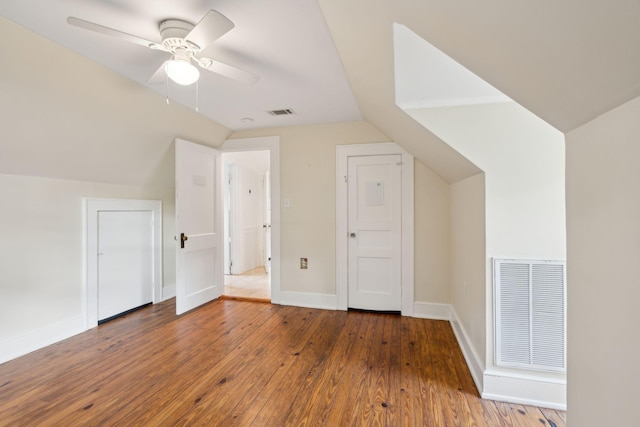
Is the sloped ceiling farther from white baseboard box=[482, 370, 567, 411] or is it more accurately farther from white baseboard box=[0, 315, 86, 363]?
white baseboard box=[0, 315, 86, 363]

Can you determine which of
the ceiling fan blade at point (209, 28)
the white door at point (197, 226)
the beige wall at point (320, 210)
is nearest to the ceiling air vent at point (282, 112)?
the beige wall at point (320, 210)

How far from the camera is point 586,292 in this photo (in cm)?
86

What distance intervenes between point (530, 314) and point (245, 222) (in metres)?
4.77

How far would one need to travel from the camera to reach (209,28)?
137 centimetres

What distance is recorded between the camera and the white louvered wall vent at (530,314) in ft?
5.71

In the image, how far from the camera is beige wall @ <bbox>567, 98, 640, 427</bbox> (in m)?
0.68

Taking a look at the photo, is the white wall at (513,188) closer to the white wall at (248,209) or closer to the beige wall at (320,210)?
the beige wall at (320,210)

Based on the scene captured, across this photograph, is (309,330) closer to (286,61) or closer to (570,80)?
(286,61)

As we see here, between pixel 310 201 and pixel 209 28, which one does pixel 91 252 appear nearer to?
pixel 310 201

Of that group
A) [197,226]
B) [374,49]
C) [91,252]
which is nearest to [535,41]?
[374,49]

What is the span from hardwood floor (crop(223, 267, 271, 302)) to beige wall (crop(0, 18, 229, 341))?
5.85ft

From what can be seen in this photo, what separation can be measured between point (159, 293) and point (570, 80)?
14.1ft

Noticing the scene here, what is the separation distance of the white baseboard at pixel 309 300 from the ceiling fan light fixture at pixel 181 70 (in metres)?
2.70

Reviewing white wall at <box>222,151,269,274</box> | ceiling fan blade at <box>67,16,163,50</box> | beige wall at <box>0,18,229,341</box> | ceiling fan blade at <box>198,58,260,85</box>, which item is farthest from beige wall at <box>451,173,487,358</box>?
white wall at <box>222,151,269,274</box>
